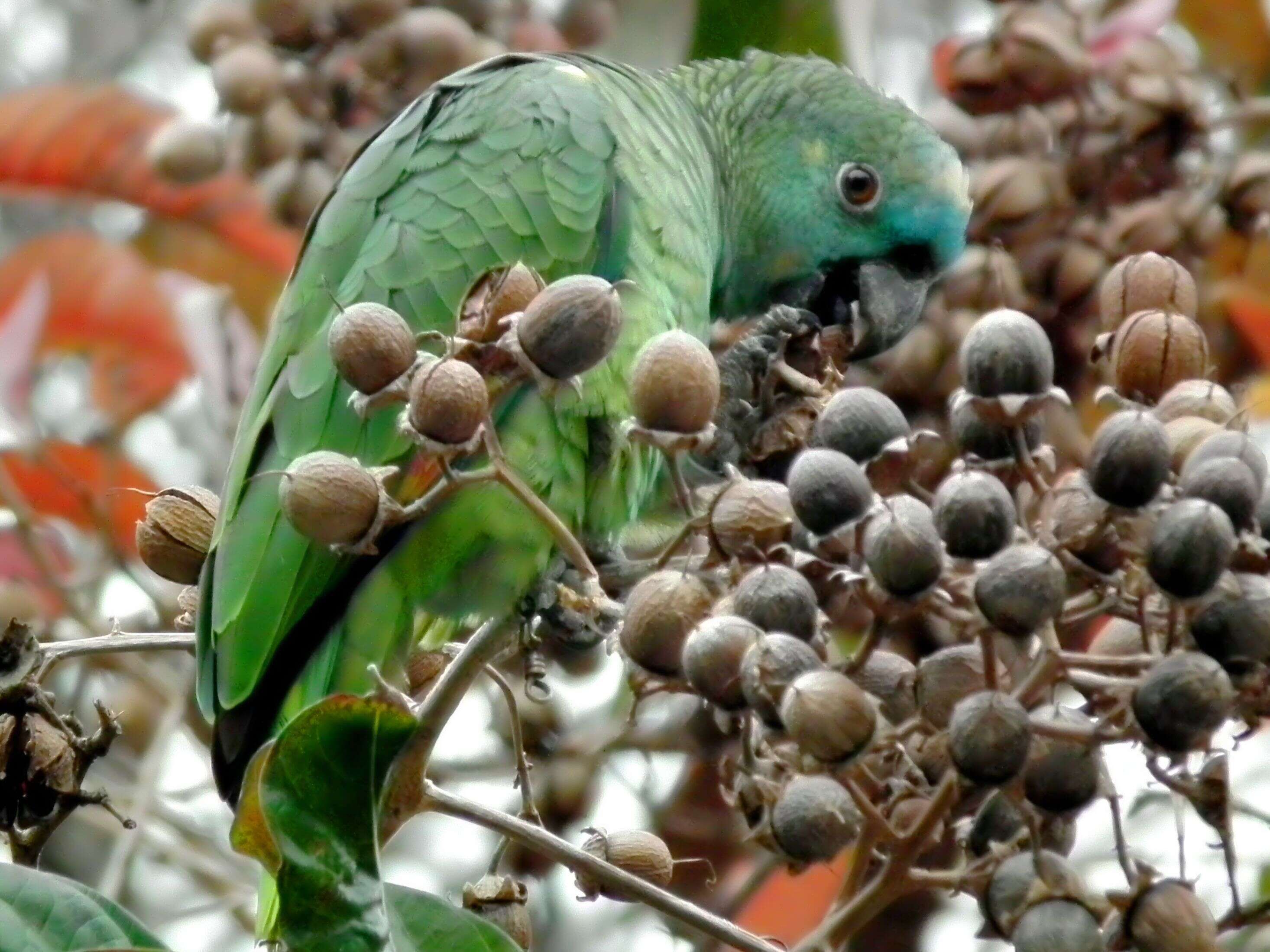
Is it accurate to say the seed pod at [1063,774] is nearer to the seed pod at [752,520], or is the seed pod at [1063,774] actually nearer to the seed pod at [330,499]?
the seed pod at [752,520]

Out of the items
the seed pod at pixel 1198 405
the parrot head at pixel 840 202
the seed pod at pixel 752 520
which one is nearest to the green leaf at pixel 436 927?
the seed pod at pixel 752 520

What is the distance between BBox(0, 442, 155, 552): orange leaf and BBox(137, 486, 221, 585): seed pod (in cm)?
131

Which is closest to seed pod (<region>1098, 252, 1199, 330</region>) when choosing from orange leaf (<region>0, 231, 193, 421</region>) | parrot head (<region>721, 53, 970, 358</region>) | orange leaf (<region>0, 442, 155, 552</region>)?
parrot head (<region>721, 53, 970, 358</region>)

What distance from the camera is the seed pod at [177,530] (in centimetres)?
185

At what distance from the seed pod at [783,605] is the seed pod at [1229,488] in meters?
0.31

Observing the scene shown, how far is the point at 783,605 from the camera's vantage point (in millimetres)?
1391

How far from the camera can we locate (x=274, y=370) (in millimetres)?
2615

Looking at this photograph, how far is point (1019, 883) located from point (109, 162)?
9.06 feet

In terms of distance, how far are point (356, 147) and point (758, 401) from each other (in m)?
1.04

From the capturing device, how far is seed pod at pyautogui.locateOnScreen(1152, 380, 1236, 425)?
1.44 m

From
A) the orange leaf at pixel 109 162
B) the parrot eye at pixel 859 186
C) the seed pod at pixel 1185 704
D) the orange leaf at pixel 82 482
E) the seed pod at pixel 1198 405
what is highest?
the seed pod at pixel 1198 405

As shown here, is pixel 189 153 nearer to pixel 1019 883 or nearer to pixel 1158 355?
pixel 1158 355

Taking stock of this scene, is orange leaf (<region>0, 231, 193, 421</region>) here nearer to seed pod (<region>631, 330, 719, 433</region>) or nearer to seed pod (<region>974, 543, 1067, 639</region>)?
seed pod (<region>631, 330, 719, 433</region>)

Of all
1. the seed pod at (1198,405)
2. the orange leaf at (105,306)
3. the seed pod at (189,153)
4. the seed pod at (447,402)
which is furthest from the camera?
the orange leaf at (105,306)
